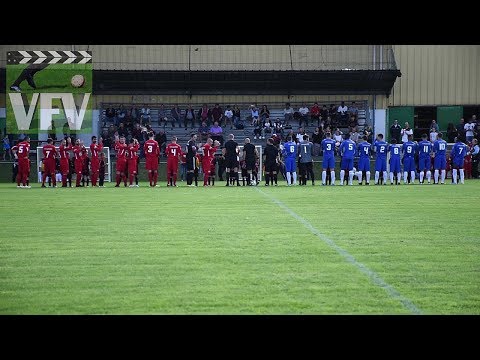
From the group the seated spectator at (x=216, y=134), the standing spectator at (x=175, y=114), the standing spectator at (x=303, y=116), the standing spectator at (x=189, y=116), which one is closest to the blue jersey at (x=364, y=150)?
the seated spectator at (x=216, y=134)

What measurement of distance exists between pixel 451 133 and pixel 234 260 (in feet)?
121

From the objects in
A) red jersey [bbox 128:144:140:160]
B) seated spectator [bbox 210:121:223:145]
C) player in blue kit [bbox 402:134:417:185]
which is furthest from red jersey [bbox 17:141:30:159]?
player in blue kit [bbox 402:134:417:185]

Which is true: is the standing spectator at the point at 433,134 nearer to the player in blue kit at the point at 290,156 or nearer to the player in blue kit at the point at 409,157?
the player in blue kit at the point at 409,157

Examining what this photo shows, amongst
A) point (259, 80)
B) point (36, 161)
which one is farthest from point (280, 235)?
point (259, 80)

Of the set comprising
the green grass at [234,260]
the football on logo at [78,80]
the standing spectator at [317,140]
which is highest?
the football on logo at [78,80]

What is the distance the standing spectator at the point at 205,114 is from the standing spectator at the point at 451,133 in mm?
13179

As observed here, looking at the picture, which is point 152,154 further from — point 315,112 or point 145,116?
point 315,112

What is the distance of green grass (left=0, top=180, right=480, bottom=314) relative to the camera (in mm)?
8031

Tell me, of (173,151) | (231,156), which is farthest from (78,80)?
(231,156)

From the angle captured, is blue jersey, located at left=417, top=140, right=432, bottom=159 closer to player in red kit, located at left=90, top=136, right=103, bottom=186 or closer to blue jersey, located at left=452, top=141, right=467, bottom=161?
blue jersey, located at left=452, top=141, right=467, bottom=161

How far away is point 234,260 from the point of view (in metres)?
11.0

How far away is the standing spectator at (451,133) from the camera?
45.8 meters
